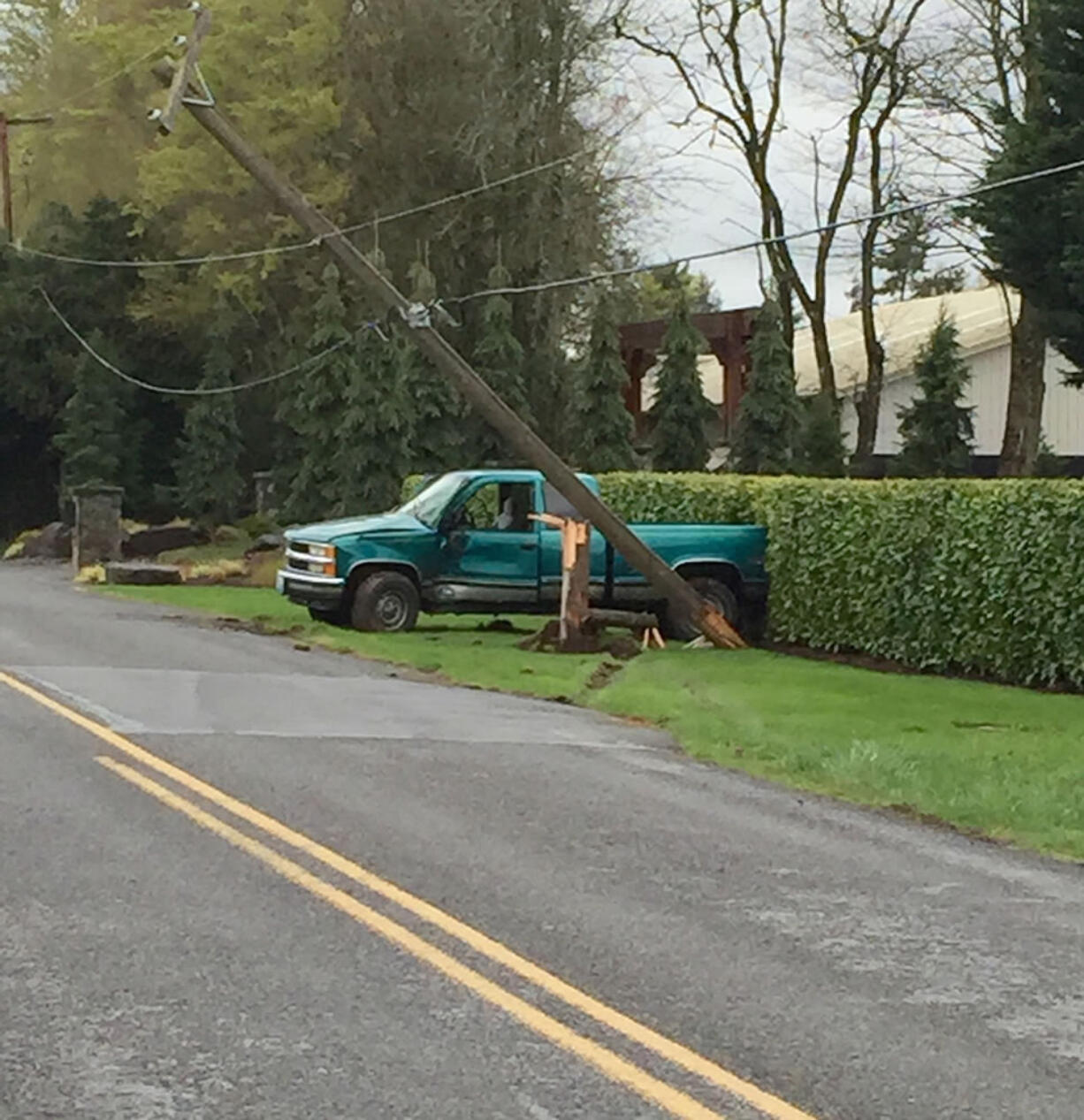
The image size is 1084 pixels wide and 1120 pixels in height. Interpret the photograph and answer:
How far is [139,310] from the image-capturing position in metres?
51.7

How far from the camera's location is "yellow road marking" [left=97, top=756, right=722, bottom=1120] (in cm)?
611

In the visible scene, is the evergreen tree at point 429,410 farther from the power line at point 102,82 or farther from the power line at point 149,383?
the power line at point 102,82

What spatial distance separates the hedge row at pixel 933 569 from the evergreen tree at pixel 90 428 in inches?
1079

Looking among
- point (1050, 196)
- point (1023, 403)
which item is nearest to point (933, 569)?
point (1050, 196)

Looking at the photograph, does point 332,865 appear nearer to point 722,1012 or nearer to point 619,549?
point 722,1012

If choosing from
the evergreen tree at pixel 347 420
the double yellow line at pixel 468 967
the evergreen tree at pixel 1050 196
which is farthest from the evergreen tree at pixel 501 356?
the double yellow line at pixel 468 967

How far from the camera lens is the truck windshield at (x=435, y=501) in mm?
25016

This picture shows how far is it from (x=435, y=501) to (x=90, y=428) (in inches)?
1051

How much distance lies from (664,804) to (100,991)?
5.17 m

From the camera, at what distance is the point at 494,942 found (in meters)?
8.02

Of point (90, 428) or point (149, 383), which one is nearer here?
point (90, 428)

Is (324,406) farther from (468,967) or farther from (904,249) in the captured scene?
(468,967)

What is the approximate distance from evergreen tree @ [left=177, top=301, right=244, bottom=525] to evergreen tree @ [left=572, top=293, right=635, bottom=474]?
11623 mm

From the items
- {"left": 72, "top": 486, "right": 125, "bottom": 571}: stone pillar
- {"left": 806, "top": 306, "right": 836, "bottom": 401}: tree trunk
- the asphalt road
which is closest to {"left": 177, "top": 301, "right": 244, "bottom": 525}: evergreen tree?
{"left": 72, "top": 486, "right": 125, "bottom": 571}: stone pillar
